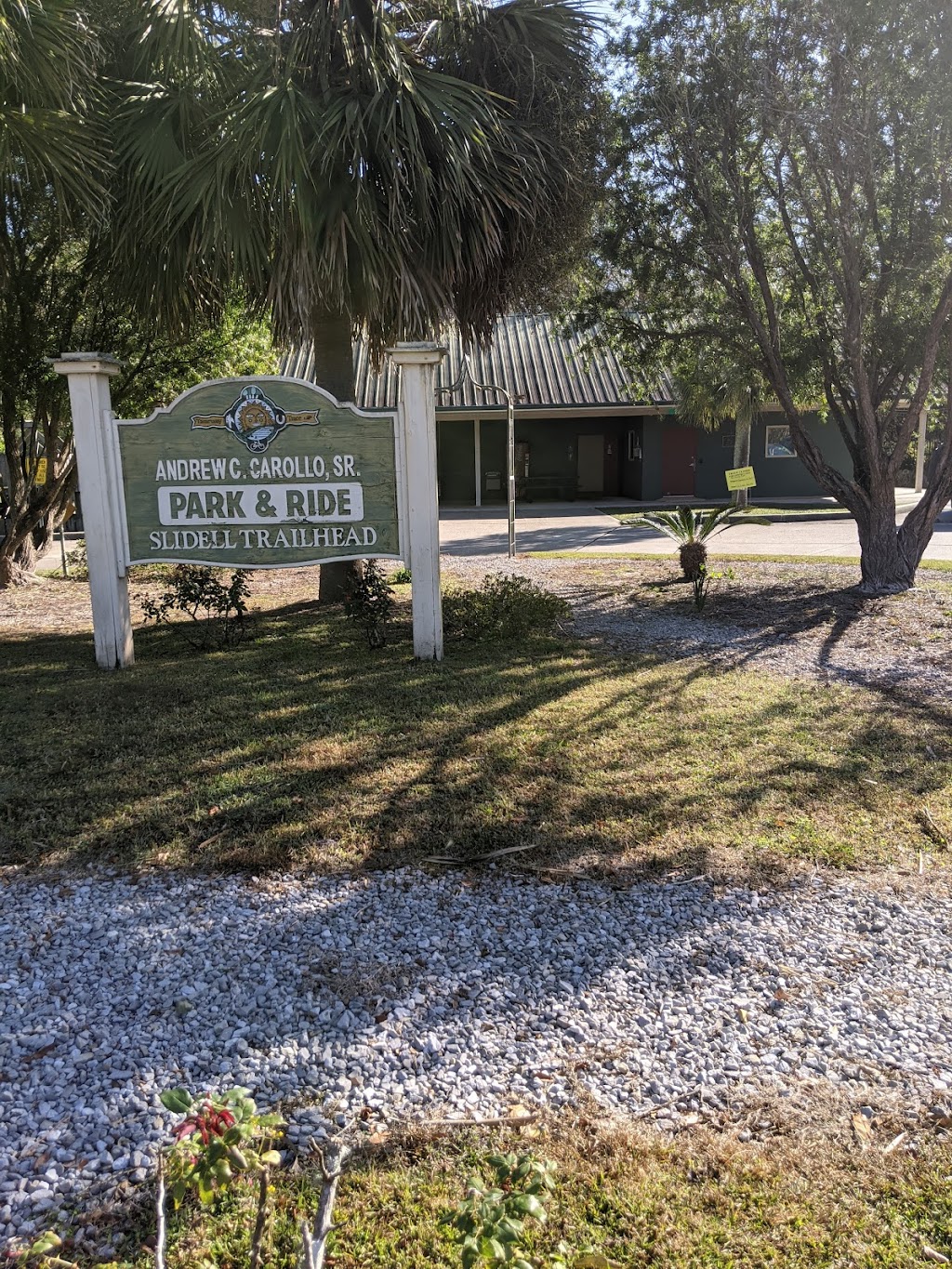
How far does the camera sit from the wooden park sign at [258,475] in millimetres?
6879

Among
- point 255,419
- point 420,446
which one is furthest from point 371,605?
point 255,419

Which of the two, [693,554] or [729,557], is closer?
[693,554]

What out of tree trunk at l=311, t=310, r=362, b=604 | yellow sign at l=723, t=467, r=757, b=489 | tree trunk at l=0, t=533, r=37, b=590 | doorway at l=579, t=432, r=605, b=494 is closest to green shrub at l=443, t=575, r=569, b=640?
tree trunk at l=311, t=310, r=362, b=604

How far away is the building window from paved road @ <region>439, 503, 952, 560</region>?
5.22 meters

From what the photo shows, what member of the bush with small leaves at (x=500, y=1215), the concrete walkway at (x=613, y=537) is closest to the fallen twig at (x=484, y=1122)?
the bush with small leaves at (x=500, y=1215)

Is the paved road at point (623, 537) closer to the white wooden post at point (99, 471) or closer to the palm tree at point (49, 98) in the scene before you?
the white wooden post at point (99, 471)

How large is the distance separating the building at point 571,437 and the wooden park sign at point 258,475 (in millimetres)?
17821

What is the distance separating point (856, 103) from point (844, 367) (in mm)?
2956

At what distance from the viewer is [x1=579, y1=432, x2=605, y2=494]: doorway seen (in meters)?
28.3

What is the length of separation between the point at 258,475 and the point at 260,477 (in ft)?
0.08

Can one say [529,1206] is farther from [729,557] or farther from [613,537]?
[613,537]

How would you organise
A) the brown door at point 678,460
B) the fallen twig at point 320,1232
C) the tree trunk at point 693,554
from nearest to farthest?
1. the fallen twig at point 320,1232
2. the tree trunk at point 693,554
3. the brown door at point 678,460

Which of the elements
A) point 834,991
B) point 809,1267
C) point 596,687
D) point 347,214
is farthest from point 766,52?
point 809,1267

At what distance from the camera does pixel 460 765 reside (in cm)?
511
